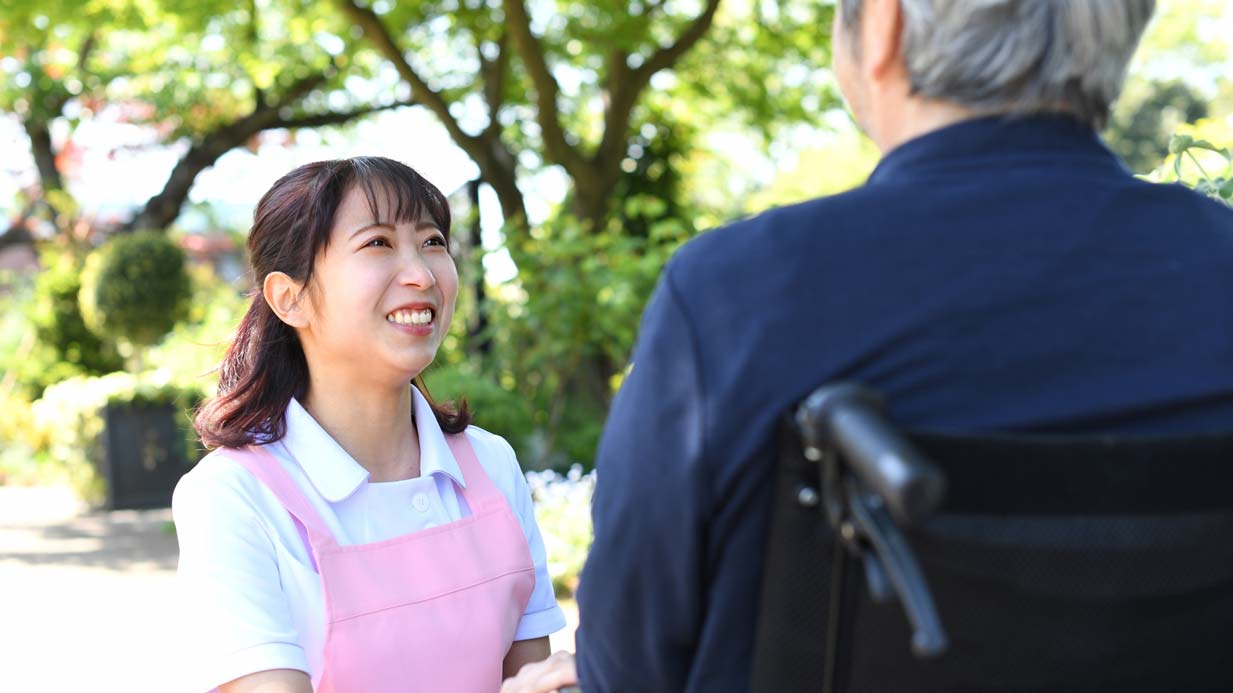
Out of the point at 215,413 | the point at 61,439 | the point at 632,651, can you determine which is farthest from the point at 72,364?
the point at 632,651

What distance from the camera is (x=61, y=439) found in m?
13.3

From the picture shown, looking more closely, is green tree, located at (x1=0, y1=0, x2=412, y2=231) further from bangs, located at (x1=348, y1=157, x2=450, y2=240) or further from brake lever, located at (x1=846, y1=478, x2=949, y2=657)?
brake lever, located at (x1=846, y1=478, x2=949, y2=657)

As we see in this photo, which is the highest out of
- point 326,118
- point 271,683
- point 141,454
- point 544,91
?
point 544,91

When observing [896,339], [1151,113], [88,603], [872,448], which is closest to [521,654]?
[896,339]

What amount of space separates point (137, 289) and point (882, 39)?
14110 millimetres

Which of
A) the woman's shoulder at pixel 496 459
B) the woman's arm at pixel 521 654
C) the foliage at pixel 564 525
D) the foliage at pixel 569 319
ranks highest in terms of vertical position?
the woman's shoulder at pixel 496 459

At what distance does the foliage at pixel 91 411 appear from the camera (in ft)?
39.7

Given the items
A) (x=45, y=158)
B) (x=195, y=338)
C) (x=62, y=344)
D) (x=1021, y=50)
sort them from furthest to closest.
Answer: (x=45, y=158) < (x=62, y=344) < (x=195, y=338) < (x=1021, y=50)

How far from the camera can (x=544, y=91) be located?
34.2ft

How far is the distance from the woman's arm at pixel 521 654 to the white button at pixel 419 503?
269mm

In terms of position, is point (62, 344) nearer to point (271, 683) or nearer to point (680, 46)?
point (680, 46)

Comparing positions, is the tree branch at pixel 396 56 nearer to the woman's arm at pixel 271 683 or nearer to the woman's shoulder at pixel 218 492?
the woman's shoulder at pixel 218 492

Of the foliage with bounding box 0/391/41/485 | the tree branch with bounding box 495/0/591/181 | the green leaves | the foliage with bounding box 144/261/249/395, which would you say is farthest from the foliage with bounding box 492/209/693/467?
the foliage with bounding box 0/391/41/485

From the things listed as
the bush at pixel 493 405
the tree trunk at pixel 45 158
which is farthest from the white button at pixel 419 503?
the tree trunk at pixel 45 158
